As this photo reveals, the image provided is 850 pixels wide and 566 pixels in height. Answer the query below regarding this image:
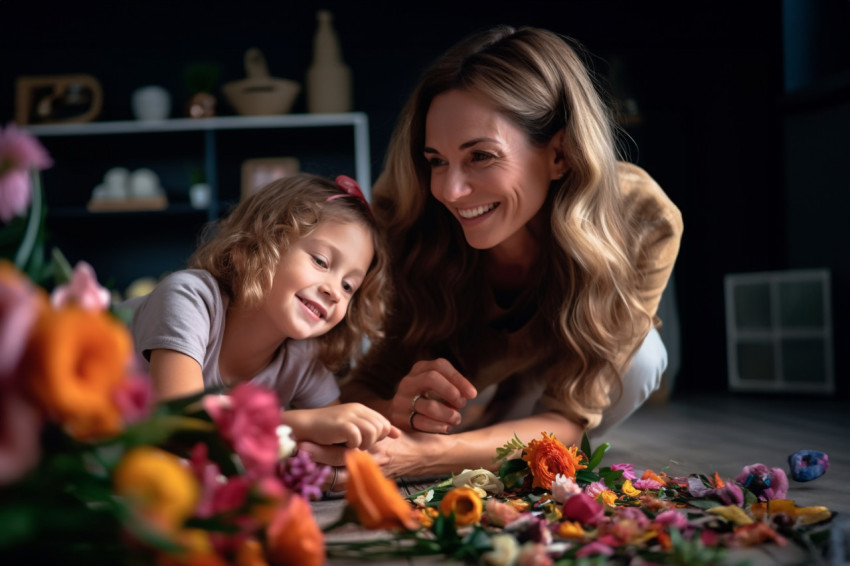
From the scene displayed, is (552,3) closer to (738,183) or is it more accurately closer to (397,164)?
(738,183)

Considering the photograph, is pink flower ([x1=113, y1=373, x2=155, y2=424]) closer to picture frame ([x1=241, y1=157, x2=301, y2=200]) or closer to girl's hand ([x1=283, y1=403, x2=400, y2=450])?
girl's hand ([x1=283, y1=403, x2=400, y2=450])

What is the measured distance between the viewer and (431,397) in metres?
1.54

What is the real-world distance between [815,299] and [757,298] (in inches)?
12.3

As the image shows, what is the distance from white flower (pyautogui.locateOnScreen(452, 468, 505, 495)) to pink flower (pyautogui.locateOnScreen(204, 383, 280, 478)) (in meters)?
0.70

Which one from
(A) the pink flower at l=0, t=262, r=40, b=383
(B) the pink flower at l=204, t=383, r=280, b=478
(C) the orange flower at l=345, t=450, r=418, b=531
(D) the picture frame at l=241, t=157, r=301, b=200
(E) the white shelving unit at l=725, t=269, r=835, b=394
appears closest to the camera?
(A) the pink flower at l=0, t=262, r=40, b=383

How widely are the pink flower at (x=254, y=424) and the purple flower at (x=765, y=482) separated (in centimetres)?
85

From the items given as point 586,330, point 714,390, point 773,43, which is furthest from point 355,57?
point 586,330

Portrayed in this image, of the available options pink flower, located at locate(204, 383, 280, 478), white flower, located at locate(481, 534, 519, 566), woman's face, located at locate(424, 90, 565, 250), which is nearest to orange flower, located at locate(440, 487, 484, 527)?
white flower, located at locate(481, 534, 519, 566)

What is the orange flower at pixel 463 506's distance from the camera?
0.99m

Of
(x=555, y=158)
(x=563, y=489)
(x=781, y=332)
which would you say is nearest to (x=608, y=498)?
(x=563, y=489)

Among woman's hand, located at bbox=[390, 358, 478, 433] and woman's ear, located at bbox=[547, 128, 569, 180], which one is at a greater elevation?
woman's ear, located at bbox=[547, 128, 569, 180]

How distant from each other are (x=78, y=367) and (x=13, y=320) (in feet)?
0.19

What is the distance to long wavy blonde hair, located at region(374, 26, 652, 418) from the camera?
1643mm

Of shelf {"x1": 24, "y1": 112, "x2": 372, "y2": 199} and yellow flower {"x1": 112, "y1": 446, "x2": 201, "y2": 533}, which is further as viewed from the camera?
shelf {"x1": 24, "y1": 112, "x2": 372, "y2": 199}
